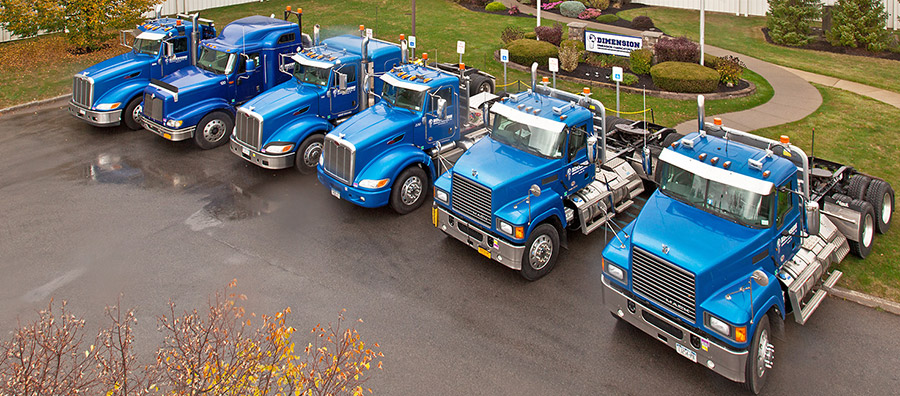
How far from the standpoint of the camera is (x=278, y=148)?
51.8 feet

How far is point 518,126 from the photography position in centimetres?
1266

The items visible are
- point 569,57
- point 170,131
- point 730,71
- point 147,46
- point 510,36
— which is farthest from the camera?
point 510,36

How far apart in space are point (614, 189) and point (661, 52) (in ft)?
36.9

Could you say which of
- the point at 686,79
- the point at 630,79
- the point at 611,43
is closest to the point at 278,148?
the point at 630,79

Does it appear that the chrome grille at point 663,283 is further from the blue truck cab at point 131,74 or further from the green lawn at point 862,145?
the blue truck cab at point 131,74

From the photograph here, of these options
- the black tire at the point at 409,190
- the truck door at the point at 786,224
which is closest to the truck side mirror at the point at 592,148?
the truck door at the point at 786,224

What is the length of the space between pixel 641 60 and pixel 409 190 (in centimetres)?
1172

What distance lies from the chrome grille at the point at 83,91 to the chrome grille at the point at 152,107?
198 centimetres

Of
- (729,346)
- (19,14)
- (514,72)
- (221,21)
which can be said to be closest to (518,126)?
(729,346)

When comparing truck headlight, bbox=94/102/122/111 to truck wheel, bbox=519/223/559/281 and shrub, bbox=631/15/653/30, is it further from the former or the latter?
shrub, bbox=631/15/653/30

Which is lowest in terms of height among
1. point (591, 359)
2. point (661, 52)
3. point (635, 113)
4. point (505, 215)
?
point (591, 359)

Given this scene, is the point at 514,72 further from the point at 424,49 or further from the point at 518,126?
the point at 518,126

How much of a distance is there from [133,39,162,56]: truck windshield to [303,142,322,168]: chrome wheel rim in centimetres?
688

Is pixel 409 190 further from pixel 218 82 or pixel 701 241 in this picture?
pixel 218 82
